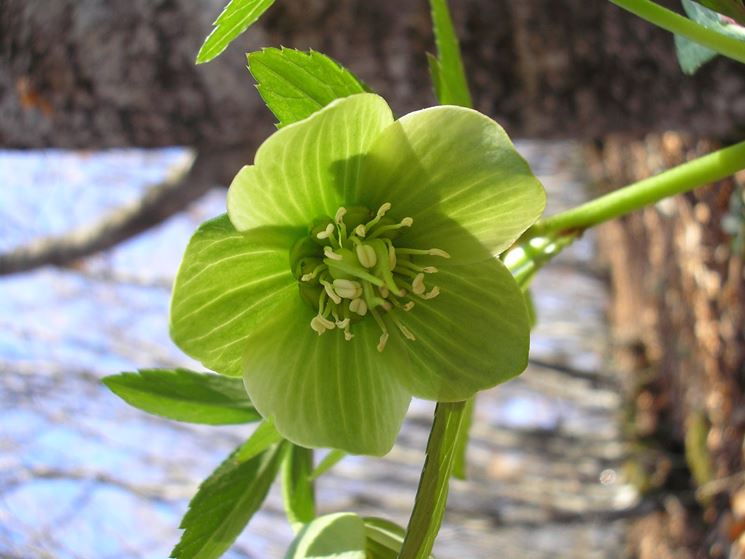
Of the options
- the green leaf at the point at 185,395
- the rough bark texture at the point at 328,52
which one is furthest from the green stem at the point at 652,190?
the rough bark texture at the point at 328,52

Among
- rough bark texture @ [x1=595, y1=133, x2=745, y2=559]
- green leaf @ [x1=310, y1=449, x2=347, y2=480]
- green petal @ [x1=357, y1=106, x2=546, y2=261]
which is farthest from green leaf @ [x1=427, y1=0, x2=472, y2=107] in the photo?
rough bark texture @ [x1=595, y1=133, x2=745, y2=559]

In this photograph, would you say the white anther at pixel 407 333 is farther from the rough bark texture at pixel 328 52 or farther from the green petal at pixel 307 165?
the rough bark texture at pixel 328 52

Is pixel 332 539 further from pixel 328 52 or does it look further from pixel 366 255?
pixel 328 52

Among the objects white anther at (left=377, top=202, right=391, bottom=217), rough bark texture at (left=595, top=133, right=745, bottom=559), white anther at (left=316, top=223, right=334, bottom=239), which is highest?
white anther at (left=377, top=202, right=391, bottom=217)

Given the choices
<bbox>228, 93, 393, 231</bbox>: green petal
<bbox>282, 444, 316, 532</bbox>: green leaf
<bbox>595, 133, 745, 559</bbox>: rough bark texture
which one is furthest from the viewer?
<bbox>595, 133, 745, 559</bbox>: rough bark texture

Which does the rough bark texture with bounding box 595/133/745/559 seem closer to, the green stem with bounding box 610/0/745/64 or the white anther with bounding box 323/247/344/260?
Result: the green stem with bounding box 610/0/745/64
